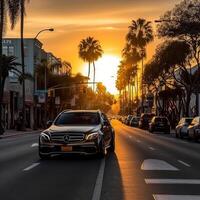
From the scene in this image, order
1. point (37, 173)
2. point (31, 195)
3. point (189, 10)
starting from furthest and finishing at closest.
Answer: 1. point (189, 10)
2. point (37, 173)
3. point (31, 195)

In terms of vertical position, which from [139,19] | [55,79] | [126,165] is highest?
[139,19]

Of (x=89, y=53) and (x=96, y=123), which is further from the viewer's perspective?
(x=89, y=53)

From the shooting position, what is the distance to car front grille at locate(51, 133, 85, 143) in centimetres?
1918

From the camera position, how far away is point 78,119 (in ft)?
69.9

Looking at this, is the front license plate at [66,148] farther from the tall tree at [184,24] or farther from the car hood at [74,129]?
the tall tree at [184,24]

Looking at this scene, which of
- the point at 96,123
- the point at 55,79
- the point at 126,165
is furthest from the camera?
the point at 55,79

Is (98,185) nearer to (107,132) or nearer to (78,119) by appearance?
(78,119)

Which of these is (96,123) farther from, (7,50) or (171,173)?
(7,50)

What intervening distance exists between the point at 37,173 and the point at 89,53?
9922 centimetres

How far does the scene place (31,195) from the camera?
11359 mm

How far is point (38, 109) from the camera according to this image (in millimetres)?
91812

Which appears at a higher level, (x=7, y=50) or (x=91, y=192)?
(x=7, y=50)

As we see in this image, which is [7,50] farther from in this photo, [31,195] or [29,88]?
[31,195]

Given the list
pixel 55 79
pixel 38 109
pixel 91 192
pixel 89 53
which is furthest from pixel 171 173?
pixel 89 53
